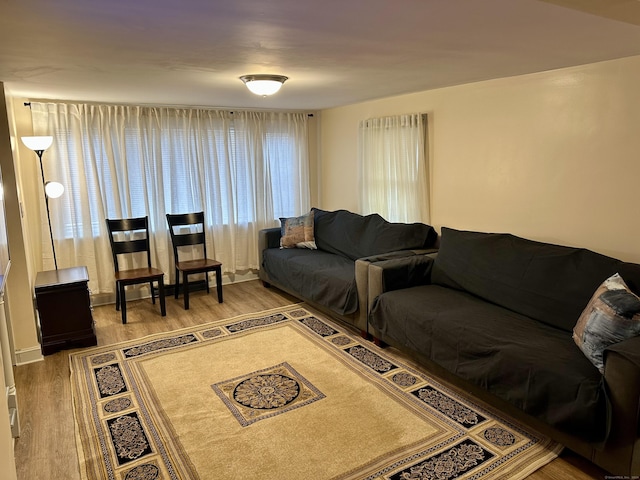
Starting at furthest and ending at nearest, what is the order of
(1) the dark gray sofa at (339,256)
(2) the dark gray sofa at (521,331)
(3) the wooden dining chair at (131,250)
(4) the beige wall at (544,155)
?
(3) the wooden dining chair at (131,250) < (1) the dark gray sofa at (339,256) < (4) the beige wall at (544,155) < (2) the dark gray sofa at (521,331)

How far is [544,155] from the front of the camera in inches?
131

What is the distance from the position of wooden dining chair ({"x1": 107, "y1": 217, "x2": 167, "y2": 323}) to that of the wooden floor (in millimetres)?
184

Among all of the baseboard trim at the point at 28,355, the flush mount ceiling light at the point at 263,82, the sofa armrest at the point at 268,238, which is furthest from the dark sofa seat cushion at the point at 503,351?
the baseboard trim at the point at 28,355

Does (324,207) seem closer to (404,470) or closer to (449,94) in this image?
(449,94)

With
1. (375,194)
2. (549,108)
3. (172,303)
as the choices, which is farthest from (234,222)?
(549,108)

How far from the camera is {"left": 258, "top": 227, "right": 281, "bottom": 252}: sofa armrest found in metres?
5.36

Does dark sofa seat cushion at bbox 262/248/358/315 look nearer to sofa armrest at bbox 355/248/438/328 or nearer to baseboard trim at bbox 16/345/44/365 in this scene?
sofa armrest at bbox 355/248/438/328

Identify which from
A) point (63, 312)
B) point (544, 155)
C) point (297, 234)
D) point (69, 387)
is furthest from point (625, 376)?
point (63, 312)

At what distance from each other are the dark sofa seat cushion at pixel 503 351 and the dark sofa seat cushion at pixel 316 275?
15.8 inches

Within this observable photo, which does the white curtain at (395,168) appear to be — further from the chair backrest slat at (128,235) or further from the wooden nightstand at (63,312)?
the wooden nightstand at (63,312)

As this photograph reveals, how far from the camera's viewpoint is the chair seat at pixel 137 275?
437cm

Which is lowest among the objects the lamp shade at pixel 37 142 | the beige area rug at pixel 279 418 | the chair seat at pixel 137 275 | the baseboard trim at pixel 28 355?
the beige area rug at pixel 279 418

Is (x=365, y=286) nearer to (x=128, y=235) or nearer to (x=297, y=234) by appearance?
(x=297, y=234)

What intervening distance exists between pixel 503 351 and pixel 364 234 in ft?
7.63
